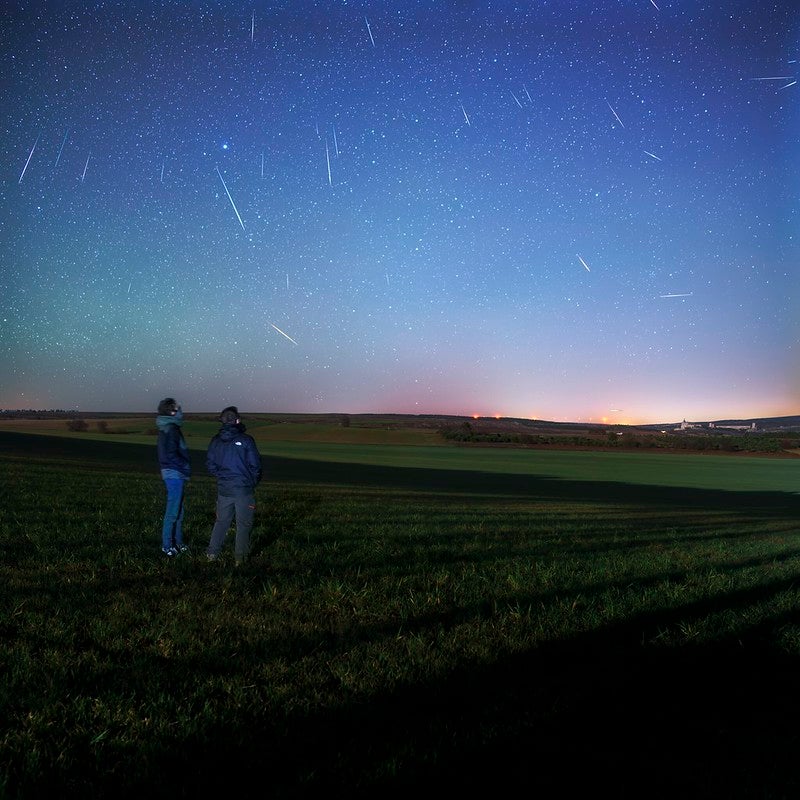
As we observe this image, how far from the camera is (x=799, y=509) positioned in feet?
87.8

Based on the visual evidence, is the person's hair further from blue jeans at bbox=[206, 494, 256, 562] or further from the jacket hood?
blue jeans at bbox=[206, 494, 256, 562]

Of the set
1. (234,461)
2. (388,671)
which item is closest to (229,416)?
(234,461)

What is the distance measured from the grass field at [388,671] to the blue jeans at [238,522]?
Answer: 33 centimetres

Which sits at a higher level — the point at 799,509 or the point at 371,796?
the point at 371,796

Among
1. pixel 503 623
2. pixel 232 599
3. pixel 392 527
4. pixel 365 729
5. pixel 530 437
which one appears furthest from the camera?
pixel 530 437

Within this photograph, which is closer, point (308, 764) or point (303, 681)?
point (308, 764)

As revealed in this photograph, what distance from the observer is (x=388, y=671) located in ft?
14.6

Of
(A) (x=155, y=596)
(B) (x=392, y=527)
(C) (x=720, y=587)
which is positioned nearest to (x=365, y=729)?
(A) (x=155, y=596)

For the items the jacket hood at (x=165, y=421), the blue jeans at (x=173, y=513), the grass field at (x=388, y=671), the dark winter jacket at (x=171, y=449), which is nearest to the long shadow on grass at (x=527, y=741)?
the grass field at (x=388, y=671)

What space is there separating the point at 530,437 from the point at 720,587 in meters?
87.4

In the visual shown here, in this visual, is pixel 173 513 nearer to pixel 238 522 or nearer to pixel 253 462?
pixel 238 522

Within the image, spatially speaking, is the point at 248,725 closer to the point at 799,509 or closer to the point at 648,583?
the point at 648,583

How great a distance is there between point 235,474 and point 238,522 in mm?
625

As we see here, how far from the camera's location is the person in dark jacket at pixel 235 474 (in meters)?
7.92
